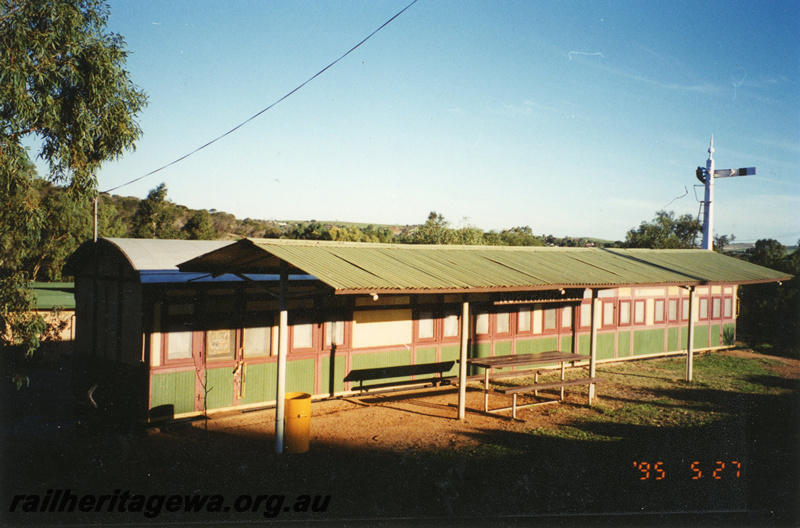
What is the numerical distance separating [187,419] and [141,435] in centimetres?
86

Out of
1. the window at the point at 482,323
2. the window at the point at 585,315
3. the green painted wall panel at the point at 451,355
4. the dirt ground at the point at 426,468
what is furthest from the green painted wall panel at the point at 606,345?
the green painted wall panel at the point at 451,355

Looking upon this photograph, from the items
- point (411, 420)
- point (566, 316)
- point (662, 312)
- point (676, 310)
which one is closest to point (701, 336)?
point (676, 310)

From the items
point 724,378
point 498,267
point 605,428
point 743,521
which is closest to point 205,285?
point 498,267

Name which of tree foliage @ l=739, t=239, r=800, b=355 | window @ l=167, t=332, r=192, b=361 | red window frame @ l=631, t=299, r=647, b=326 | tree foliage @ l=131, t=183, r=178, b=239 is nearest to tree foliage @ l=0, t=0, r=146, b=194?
window @ l=167, t=332, r=192, b=361

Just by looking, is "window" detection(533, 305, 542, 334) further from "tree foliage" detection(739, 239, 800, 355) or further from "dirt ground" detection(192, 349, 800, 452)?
"tree foliage" detection(739, 239, 800, 355)

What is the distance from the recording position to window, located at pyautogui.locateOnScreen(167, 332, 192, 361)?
9.71m

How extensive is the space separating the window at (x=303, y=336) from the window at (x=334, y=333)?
13.7 inches

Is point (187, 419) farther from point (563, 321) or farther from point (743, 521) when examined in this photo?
point (563, 321)

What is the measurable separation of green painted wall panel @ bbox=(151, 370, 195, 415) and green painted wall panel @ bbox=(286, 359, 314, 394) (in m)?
1.83

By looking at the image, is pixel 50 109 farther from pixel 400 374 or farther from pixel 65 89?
pixel 400 374

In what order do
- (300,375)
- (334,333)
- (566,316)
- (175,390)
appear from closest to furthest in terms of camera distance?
(175,390) < (300,375) < (334,333) < (566,316)

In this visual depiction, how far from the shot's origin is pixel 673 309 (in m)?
17.9

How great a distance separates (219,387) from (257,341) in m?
1.10

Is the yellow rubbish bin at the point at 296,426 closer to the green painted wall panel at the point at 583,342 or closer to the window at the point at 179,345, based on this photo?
the window at the point at 179,345
